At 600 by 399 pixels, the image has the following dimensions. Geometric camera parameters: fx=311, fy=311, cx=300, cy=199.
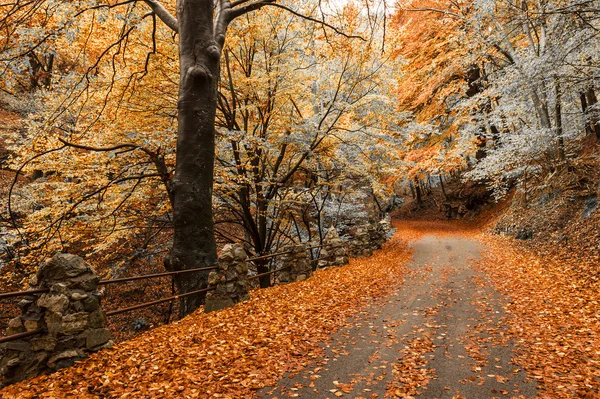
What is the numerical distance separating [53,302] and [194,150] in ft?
11.7

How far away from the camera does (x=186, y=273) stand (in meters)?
6.12

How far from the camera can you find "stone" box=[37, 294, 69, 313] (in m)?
3.71

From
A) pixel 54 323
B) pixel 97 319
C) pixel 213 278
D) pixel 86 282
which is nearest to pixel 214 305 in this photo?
pixel 213 278

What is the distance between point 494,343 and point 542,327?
44.9 inches

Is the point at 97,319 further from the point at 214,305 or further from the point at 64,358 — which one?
the point at 214,305

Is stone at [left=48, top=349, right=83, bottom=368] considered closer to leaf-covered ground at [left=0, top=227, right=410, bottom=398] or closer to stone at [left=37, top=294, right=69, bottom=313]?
leaf-covered ground at [left=0, top=227, right=410, bottom=398]

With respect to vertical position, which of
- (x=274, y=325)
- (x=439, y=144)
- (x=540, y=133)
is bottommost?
(x=274, y=325)

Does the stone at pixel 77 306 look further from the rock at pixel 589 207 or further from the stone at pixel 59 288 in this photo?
the rock at pixel 589 207

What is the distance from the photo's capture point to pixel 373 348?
4.56 meters

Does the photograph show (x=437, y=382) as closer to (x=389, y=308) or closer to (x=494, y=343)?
(x=494, y=343)

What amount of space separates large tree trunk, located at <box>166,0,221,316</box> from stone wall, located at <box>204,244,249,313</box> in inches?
8.8

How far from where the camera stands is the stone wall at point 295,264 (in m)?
9.42

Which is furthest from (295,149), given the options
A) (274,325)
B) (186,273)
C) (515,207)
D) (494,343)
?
(515,207)

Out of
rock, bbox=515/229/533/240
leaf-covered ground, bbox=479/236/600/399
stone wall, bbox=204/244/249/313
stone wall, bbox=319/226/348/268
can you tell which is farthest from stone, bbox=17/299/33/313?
rock, bbox=515/229/533/240
